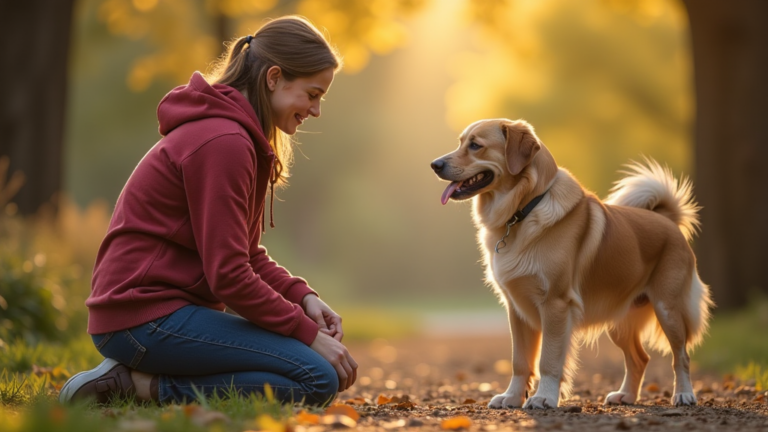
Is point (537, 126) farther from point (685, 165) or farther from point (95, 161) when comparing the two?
point (95, 161)

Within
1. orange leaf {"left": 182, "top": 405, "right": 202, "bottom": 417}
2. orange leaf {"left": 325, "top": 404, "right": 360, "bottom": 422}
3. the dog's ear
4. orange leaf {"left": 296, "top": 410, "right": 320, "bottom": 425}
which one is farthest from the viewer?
the dog's ear

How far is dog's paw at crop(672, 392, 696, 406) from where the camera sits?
4.35m

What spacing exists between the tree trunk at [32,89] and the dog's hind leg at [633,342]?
7.32m

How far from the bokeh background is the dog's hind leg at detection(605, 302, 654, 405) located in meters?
2.47

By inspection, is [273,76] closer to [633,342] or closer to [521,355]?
[521,355]

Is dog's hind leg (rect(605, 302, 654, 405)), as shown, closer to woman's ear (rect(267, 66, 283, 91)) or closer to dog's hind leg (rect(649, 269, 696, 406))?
dog's hind leg (rect(649, 269, 696, 406))

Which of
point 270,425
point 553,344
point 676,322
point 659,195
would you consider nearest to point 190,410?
point 270,425

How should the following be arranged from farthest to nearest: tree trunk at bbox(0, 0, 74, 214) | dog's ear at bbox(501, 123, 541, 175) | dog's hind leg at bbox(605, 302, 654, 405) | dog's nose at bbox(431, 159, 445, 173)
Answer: tree trunk at bbox(0, 0, 74, 214) → dog's hind leg at bbox(605, 302, 654, 405) → dog's nose at bbox(431, 159, 445, 173) → dog's ear at bbox(501, 123, 541, 175)

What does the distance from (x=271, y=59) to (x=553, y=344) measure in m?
2.00

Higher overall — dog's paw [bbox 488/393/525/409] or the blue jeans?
the blue jeans

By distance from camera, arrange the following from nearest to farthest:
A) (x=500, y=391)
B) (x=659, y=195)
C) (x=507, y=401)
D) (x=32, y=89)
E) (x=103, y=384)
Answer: (x=103, y=384) < (x=507, y=401) < (x=659, y=195) < (x=500, y=391) < (x=32, y=89)

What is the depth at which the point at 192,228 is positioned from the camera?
11.4 ft

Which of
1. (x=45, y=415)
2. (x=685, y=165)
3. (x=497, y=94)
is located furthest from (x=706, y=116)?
(x=45, y=415)

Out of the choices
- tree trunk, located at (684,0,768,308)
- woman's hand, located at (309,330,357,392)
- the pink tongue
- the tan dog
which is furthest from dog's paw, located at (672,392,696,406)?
tree trunk, located at (684,0,768,308)
